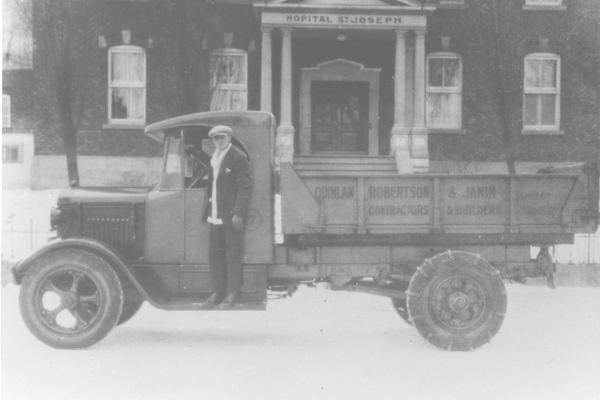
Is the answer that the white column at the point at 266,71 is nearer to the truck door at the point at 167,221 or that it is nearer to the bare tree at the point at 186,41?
the bare tree at the point at 186,41

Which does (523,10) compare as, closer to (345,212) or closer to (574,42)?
(574,42)

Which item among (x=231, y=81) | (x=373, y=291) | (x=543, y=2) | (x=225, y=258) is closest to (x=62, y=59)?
(x=231, y=81)

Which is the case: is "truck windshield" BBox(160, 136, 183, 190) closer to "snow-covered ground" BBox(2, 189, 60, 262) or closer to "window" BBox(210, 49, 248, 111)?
"snow-covered ground" BBox(2, 189, 60, 262)

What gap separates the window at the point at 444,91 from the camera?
62.2ft

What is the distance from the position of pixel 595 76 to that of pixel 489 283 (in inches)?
539

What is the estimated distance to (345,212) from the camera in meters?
7.01

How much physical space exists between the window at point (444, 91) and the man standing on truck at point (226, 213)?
503 inches

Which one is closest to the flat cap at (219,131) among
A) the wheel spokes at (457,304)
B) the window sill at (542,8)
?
the wheel spokes at (457,304)

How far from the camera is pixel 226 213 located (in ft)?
22.4

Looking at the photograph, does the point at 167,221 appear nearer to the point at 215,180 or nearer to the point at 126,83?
the point at 215,180

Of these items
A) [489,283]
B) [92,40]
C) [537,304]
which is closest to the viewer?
[489,283]

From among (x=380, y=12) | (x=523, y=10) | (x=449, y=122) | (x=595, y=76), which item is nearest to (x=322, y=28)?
(x=380, y=12)

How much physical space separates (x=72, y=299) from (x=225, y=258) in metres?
1.49

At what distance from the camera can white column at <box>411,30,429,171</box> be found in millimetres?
16812
